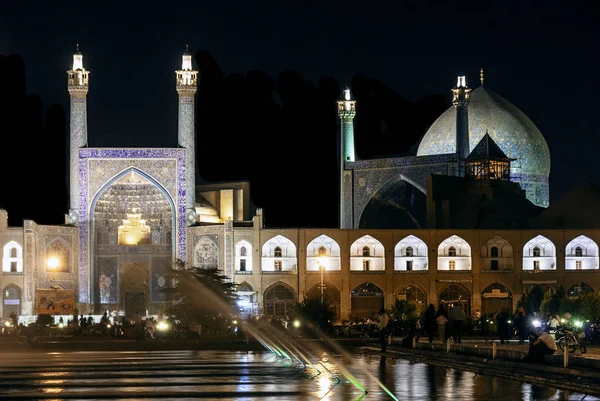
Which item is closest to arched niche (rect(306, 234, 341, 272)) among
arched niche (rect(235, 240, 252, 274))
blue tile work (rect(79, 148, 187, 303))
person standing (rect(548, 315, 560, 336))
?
arched niche (rect(235, 240, 252, 274))

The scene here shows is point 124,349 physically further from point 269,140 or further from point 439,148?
point 269,140

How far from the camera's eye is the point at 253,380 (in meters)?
14.7

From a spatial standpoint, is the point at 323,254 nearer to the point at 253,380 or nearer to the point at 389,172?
the point at 389,172

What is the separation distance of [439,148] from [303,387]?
37.1 metres

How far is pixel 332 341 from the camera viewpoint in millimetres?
26109

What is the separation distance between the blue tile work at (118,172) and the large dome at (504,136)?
11.4 m

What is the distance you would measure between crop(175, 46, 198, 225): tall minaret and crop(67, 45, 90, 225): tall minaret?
3.40 metres

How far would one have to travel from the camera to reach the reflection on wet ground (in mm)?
12586

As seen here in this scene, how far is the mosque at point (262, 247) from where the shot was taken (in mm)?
43312

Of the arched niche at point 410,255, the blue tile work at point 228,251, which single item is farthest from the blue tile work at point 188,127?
the arched niche at point 410,255

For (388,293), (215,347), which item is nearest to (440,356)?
(215,347)

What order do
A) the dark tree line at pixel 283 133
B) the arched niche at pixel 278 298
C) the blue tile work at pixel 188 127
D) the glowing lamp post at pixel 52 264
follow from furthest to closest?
the dark tree line at pixel 283 133 < the blue tile work at pixel 188 127 < the arched niche at pixel 278 298 < the glowing lamp post at pixel 52 264

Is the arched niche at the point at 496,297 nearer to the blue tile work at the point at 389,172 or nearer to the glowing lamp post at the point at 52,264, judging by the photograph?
the blue tile work at the point at 389,172

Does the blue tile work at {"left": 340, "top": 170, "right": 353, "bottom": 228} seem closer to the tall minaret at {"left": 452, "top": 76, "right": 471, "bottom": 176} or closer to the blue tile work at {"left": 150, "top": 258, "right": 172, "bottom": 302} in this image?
the tall minaret at {"left": 452, "top": 76, "right": 471, "bottom": 176}
